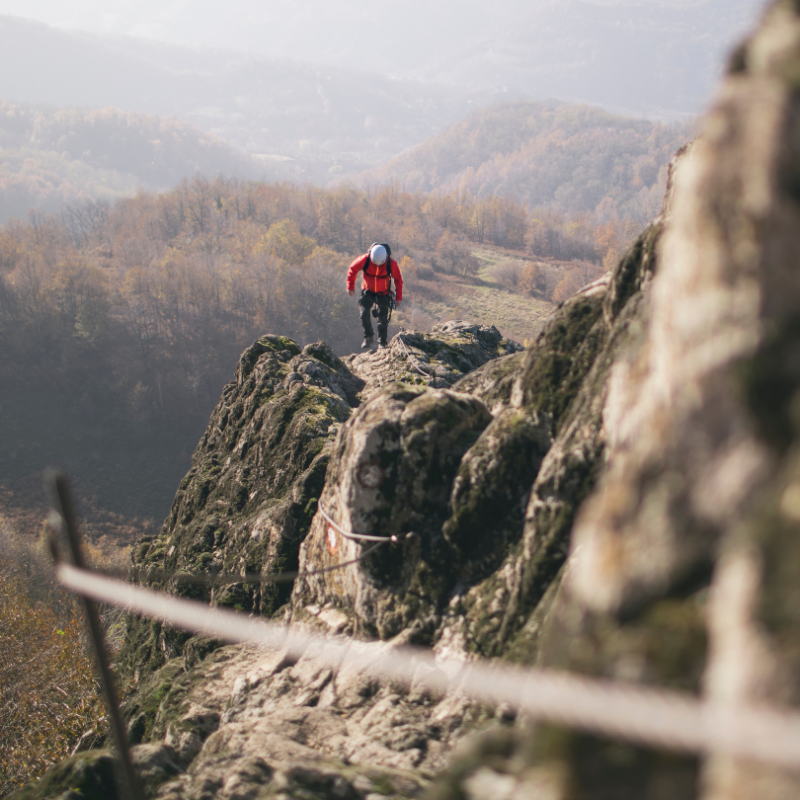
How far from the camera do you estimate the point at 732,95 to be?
2.03 meters

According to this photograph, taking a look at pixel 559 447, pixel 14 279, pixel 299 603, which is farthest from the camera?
pixel 14 279

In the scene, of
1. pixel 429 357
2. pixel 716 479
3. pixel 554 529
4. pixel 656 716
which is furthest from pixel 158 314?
pixel 656 716

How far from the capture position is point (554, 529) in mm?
4961

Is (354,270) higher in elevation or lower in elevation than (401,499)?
higher

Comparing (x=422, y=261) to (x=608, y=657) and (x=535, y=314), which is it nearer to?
(x=535, y=314)

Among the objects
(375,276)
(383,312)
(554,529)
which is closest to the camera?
(554,529)

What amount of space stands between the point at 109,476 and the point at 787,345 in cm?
9240

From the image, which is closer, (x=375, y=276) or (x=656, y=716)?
(x=656, y=716)

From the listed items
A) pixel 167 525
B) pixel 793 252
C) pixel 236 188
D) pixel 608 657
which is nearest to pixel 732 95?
pixel 793 252

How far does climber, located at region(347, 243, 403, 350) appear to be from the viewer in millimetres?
13656

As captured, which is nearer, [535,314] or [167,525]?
[167,525]

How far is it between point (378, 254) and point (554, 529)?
985 centimetres

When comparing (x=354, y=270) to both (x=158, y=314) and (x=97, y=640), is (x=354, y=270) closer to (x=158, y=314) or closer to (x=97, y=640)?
(x=97, y=640)

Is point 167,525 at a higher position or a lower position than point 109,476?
higher
